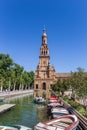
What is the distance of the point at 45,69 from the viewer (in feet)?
469

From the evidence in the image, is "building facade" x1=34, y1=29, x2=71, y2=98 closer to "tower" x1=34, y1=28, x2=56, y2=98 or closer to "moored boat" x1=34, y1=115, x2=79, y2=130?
"tower" x1=34, y1=28, x2=56, y2=98

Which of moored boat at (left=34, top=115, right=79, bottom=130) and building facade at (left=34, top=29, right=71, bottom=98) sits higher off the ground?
building facade at (left=34, top=29, right=71, bottom=98)

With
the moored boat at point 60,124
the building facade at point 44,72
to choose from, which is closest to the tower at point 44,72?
the building facade at point 44,72

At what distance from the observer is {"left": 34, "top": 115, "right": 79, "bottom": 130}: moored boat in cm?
2353

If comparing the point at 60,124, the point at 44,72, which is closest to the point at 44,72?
the point at 44,72

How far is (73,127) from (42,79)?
11814 centimetres

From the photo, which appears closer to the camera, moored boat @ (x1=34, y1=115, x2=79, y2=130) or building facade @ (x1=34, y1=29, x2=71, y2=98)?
moored boat @ (x1=34, y1=115, x2=79, y2=130)

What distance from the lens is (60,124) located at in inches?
1019

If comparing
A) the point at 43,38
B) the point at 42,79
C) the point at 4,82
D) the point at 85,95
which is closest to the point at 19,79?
the point at 4,82

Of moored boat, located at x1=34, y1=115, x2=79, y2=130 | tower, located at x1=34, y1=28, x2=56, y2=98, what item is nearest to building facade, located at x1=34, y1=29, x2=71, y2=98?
tower, located at x1=34, y1=28, x2=56, y2=98

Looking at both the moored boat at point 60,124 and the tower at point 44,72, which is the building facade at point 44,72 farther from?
the moored boat at point 60,124

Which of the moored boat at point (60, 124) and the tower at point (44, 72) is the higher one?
the tower at point (44, 72)

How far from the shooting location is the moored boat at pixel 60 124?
2353cm

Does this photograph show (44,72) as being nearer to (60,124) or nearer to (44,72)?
(44,72)
